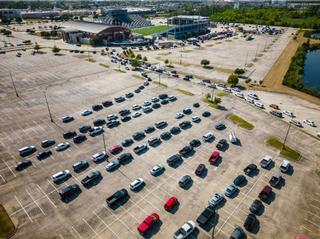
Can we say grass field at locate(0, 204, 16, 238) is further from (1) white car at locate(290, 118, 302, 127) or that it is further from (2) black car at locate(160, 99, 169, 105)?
(1) white car at locate(290, 118, 302, 127)

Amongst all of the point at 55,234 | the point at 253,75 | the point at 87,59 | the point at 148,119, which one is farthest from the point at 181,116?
the point at 87,59

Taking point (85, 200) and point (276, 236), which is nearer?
point (276, 236)

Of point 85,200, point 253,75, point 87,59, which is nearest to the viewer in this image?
point 85,200

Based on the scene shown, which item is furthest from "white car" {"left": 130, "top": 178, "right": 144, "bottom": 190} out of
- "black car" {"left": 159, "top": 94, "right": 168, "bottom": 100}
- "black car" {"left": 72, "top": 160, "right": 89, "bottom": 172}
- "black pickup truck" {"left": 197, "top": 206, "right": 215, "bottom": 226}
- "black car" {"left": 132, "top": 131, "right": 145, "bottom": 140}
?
"black car" {"left": 159, "top": 94, "right": 168, "bottom": 100}

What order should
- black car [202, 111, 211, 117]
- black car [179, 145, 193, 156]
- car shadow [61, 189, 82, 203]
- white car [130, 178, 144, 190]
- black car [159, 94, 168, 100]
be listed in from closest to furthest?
car shadow [61, 189, 82, 203] < white car [130, 178, 144, 190] < black car [179, 145, 193, 156] < black car [202, 111, 211, 117] < black car [159, 94, 168, 100]

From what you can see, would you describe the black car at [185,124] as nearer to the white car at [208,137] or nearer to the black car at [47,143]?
the white car at [208,137]

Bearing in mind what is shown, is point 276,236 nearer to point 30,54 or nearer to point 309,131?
point 309,131

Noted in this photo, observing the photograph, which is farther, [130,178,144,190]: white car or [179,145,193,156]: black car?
[179,145,193,156]: black car
